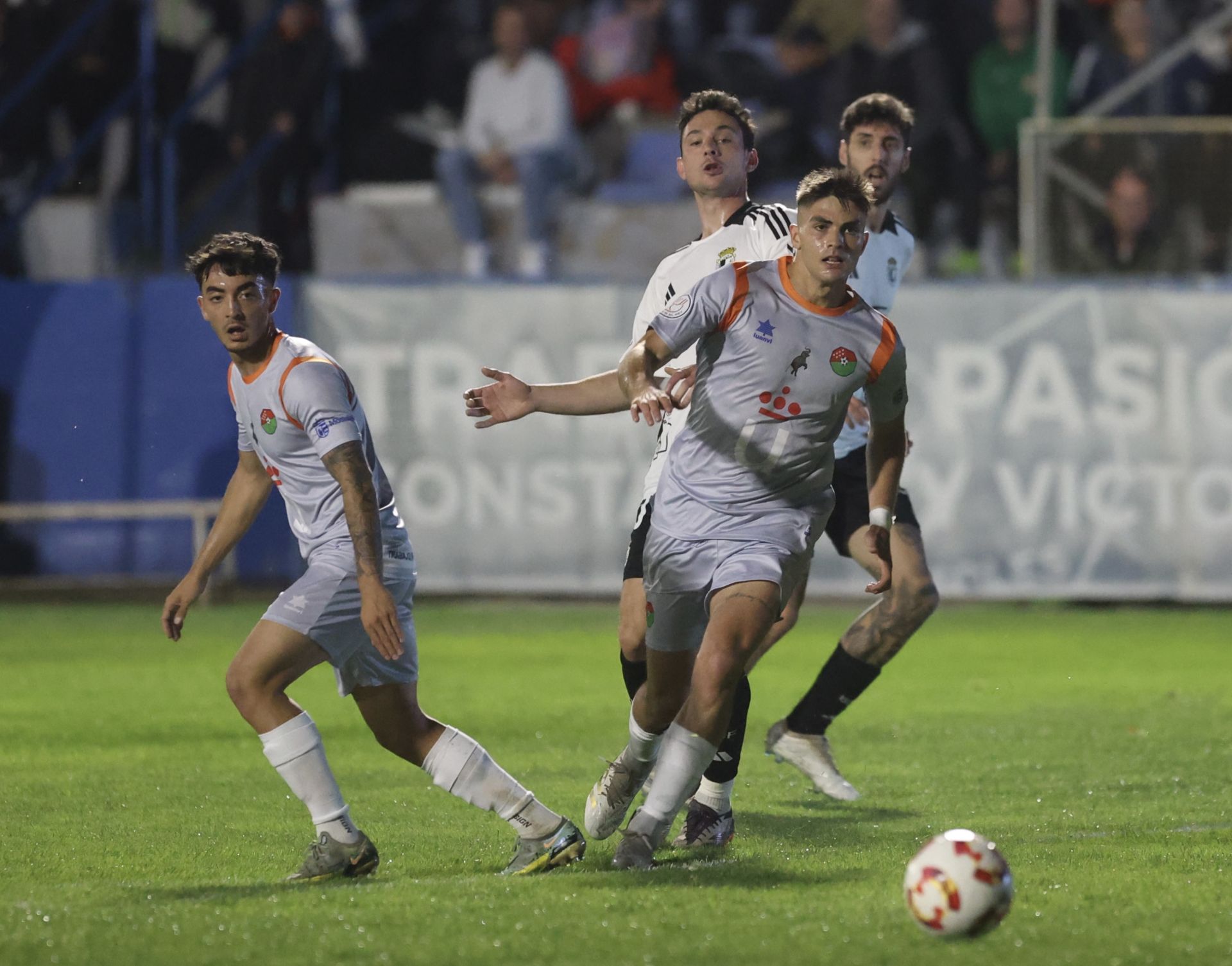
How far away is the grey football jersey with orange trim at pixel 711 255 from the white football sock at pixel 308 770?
1.60 meters

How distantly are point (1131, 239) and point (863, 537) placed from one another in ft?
24.0

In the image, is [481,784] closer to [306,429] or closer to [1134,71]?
[306,429]

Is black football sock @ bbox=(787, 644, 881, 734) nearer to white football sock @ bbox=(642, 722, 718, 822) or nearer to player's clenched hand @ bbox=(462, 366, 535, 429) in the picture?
white football sock @ bbox=(642, 722, 718, 822)

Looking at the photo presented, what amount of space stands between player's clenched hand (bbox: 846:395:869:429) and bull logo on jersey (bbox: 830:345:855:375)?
1.27 m

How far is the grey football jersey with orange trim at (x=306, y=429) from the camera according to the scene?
18.7ft

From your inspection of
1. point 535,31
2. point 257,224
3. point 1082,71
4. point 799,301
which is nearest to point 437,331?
point 257,224

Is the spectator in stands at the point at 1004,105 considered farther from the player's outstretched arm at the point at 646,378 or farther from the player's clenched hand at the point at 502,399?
the player's outstretched arm at the point at 646,378

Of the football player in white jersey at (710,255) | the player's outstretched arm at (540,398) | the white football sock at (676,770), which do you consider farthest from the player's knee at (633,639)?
the player's outstretched arm at (540,398)

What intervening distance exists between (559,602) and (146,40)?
5664 mm

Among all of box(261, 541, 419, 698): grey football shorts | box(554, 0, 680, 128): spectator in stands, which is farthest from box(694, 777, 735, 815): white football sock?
box(554, 0, 680, 128): spectator in stands

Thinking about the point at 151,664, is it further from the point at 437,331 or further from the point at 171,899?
the point at 171,899

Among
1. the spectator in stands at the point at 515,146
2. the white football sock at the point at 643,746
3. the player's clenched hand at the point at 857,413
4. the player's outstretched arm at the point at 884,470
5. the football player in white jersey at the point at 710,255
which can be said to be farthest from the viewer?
the spectator in stands at the point at 515,146

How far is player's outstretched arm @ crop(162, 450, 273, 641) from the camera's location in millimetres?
6168

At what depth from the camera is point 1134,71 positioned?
1531cm
